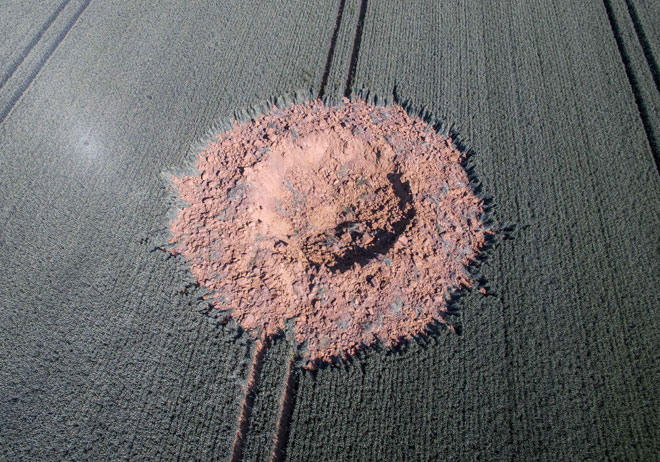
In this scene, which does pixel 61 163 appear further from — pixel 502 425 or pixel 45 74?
pixel 502 425

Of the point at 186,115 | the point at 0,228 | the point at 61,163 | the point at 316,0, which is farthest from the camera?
the point at 316,0

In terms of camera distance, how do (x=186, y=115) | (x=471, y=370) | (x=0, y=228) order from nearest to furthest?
(x=471, y=370), (x=0, y=228), (x=186, y=115)

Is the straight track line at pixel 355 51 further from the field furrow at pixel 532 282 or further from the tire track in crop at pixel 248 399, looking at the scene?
the tire track in crop at pixel 248 399

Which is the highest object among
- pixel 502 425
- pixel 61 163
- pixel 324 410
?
pixel 61 163

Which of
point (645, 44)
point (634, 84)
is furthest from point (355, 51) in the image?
point (645, 44)

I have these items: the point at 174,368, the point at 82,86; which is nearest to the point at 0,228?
the point at 82,86

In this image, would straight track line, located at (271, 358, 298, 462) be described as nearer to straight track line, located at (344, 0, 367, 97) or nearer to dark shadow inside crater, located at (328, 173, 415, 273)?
dark shadow inside crater, located at (328, 173, 415, 273)

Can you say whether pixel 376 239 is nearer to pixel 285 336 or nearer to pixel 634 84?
pixel 285 336

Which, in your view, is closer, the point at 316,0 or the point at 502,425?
the point at 502,425
